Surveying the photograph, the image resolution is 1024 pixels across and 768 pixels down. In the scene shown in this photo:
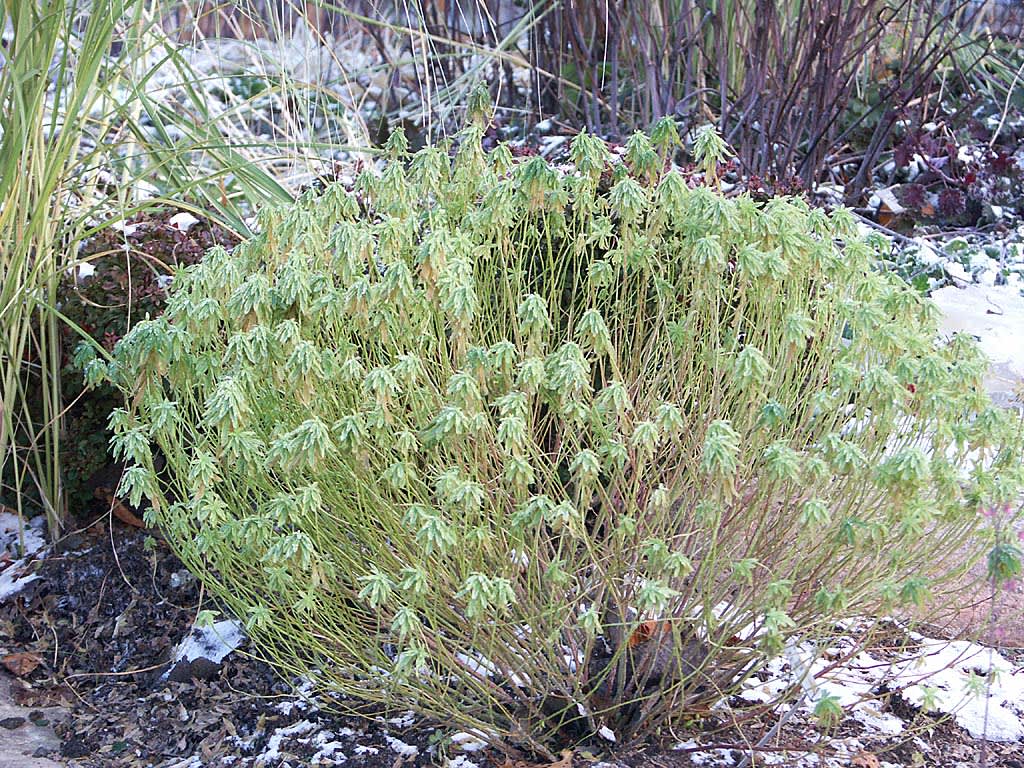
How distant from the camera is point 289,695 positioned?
2662 mm

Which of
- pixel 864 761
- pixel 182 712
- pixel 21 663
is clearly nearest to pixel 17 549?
pixel 21 663

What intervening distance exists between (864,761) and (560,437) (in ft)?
3.10

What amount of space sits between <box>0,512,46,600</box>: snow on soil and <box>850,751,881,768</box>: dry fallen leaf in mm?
2346

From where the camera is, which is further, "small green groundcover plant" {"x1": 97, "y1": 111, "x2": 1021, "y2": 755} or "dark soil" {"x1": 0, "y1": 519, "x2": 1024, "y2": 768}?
"dark soil" {"x1": 0, "y1": 519, "x2": 1024, "y2": 768}

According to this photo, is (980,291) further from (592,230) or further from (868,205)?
(592,230)

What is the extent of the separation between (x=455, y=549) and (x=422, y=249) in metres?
0.56

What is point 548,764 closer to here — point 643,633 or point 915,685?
point 643,633

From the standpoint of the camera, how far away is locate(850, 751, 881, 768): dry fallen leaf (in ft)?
7.61

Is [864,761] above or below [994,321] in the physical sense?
below

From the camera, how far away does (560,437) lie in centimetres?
229

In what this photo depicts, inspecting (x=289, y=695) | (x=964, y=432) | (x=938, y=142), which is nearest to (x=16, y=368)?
(x=289, y=695)

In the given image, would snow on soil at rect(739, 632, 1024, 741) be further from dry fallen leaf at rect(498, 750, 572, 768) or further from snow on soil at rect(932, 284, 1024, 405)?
snow on soil at rect(932, 284, 1024, 405)

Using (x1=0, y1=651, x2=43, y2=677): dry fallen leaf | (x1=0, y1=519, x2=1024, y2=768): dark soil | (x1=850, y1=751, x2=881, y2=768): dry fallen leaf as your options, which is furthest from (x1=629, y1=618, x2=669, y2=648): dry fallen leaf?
(x1=0, y1=651, x2=43, y2=677): dry fallen leaf

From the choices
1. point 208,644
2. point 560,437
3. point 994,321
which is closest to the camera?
point 560,437
